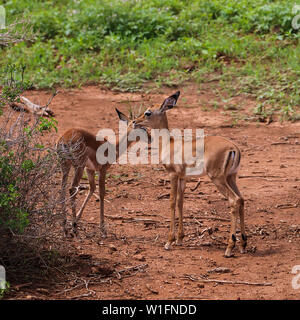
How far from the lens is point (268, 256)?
6.94 metres

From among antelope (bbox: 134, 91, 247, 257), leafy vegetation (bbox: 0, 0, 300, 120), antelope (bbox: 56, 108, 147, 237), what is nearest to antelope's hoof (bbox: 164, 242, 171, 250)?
antelope (bbox: 134, 91, 247, 257)

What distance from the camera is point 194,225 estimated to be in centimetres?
800

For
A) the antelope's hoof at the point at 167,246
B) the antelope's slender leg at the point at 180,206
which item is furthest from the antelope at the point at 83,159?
the antelope's slender leg at the point at 180,206

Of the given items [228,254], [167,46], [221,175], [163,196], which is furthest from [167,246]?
[167,46]

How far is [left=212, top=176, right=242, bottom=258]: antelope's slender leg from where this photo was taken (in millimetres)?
6984

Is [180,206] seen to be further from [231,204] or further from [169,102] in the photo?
[169,102]

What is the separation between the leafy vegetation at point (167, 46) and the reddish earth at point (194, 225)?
887 millimetres

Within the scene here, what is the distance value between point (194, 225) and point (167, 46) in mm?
6825

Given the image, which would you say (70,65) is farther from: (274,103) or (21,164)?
(21,164)

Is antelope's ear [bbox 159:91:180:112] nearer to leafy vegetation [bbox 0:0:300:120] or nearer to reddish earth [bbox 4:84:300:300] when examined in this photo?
reddish earth [bbox 4:84:300:300]

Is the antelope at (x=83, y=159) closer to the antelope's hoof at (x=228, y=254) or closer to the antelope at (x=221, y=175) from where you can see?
the antelope at (x=221, y=175)

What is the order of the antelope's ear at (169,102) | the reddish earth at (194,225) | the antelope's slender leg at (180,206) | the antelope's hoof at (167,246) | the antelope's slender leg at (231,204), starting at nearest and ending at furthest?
the reddish earth at (194,225), the antelope's slender leg at (231,204), the antelope's hoof at (167,246), the antelope's slender leg at (180,206), the antelope's ear at (169,102)

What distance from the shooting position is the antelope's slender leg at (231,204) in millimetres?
6984
